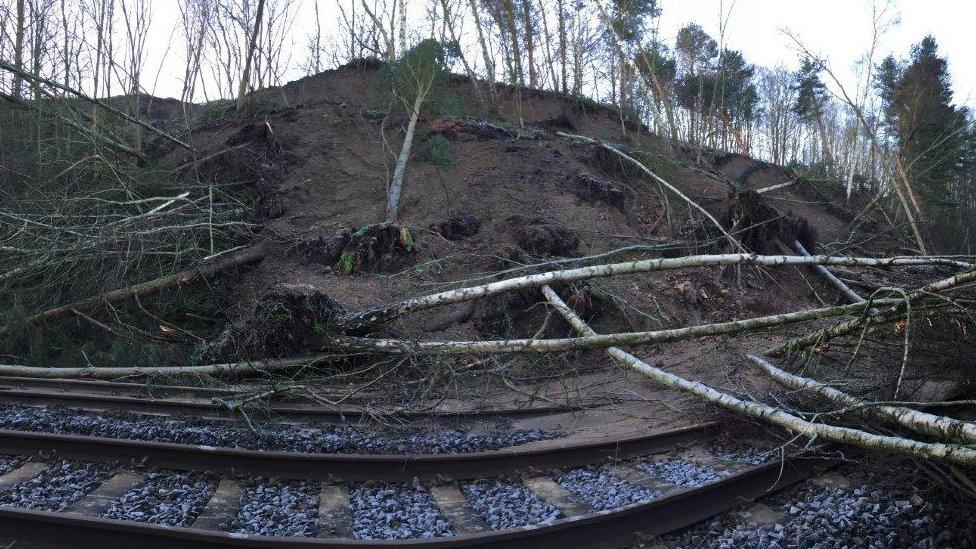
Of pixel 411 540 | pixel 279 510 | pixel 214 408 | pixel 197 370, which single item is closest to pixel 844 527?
pixel 411 540

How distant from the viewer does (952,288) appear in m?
Answer: 5.81

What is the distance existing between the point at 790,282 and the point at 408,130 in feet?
31.2

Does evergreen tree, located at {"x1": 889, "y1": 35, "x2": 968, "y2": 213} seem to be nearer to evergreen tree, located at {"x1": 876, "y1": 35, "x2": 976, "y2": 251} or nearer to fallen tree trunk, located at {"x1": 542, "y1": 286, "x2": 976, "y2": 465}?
evergreen tree, located at {"x1": 876, "y1": 35, "x2": 976, "y2": 251}

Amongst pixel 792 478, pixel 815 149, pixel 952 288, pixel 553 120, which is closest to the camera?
pixel 792 478

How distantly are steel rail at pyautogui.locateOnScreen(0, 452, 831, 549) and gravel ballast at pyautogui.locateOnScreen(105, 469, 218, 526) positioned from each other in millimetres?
394

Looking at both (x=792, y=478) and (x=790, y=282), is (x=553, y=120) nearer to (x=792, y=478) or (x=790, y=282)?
(x=790, y=282)

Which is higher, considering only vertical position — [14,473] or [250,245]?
[250,245]

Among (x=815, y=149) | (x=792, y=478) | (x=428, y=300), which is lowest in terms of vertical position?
(x=792, y=478)

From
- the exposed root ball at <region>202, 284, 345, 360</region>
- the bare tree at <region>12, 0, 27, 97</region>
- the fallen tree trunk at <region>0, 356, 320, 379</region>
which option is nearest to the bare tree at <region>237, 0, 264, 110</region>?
the bare tree at <region>12, 0, 27, 97</region>


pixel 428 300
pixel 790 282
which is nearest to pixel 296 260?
pixel 428 300

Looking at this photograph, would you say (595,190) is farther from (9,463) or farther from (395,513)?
(9,463)

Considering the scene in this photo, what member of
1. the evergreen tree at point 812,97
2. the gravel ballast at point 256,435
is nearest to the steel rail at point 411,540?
the gravel ballast at point 256,435

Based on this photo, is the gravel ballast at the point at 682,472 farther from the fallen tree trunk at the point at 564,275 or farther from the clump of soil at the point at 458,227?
the clump of soil at the point at 458,227

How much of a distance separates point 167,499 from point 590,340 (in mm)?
4434
